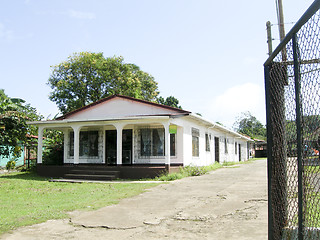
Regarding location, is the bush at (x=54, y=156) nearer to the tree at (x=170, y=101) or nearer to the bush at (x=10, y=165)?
the bush at (x=10, y=165)

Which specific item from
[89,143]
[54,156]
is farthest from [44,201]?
[54,156]

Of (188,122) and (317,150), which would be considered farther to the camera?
(188,122)

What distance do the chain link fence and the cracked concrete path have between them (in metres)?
1.57

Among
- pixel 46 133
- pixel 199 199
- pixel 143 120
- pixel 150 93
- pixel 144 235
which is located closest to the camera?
pixel 144 235

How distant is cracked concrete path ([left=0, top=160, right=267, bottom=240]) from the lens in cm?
554

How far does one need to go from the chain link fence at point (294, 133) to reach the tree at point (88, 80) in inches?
1166

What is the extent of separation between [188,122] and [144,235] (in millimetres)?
13219

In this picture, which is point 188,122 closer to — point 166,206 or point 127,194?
point 127,194

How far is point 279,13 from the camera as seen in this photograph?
10.1 meters

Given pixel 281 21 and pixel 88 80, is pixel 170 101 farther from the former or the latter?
pixel 281 21

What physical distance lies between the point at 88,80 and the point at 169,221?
28.9 metres

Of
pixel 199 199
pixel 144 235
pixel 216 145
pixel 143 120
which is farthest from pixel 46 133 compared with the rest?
pixel 144 235

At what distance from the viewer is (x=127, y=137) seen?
18078mm

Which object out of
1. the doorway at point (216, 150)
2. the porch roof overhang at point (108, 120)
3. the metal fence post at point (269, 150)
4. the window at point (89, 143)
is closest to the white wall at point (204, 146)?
the doorway at point (216, 150)
